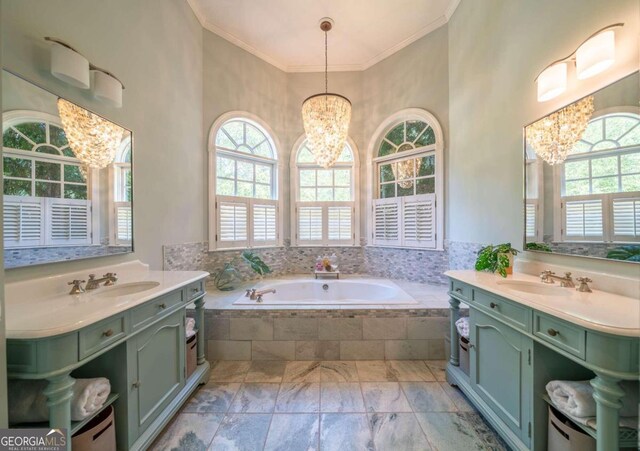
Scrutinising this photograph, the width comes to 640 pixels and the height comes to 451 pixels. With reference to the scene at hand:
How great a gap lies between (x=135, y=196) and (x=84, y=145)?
1.62ft

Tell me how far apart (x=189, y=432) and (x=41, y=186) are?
167 centimetres

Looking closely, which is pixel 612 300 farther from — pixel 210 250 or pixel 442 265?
pixel 210 250

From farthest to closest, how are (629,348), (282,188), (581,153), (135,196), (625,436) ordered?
(282,188), (135,196), (581,153), (625,436), (629,348)

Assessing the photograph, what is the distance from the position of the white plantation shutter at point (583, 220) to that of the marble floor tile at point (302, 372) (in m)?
2.06

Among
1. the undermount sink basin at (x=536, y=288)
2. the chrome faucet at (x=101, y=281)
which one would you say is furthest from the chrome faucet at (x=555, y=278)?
the chrome faucet at (x=101, y=281)

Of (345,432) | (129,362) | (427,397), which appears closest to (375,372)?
(427,397)

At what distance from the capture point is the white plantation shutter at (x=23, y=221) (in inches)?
46.8

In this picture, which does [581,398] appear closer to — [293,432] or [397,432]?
[397,432]

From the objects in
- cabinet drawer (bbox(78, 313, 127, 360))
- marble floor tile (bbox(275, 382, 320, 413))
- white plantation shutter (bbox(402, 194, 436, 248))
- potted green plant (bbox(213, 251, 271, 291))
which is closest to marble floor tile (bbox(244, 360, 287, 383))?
marble floor tile (bbox(275, 382, 320, 413))

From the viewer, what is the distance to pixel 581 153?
58.0 inches

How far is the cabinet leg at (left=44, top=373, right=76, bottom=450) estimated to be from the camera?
0.94 metres

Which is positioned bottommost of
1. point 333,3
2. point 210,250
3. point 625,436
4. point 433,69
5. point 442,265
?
point 625,436

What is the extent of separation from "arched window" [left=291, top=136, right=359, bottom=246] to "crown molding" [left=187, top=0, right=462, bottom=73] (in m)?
1.11

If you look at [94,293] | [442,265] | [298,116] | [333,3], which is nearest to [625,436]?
[442,265]
